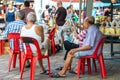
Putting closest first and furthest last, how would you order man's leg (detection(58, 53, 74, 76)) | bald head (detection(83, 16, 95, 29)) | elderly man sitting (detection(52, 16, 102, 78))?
elderly man sitting (detection(52, 16, 102, 78)) → man's leg (detection(58, 53, 74, 76)) → bald head (detection(83, 16, 95, 29))

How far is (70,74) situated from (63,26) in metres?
4.60

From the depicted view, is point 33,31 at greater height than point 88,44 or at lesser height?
greater

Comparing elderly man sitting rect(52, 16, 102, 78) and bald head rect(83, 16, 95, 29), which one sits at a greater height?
bald head rect(83, 16, 95, 29)

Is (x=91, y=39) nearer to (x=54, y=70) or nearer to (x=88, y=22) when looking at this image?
(x=88, y=22)

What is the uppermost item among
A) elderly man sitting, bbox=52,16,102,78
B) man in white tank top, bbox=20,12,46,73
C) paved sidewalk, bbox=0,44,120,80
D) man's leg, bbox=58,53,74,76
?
man in white tank top, bbox=20,12,46,73

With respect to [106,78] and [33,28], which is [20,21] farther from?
[106,78]

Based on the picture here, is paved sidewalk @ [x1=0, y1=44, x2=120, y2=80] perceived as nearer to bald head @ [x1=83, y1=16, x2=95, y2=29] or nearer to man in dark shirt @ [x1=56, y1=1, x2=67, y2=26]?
bald head @ [x1=83, y1=16, x2=95, y2=29]

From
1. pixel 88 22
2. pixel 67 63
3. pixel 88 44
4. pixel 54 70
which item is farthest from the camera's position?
pixel 54 70

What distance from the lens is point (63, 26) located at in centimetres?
1302

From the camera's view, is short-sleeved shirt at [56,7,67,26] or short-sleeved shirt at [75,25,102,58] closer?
short-sleeved shirt at [75,25,102,58]

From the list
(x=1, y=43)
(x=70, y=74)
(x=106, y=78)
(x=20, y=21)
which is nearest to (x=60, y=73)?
(x=70, y=74)

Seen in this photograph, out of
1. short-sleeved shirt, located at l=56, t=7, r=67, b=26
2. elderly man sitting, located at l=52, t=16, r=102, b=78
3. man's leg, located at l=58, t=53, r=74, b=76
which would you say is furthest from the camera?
short-sleeved shirt, located at l=56, t=7, r=67, b=26

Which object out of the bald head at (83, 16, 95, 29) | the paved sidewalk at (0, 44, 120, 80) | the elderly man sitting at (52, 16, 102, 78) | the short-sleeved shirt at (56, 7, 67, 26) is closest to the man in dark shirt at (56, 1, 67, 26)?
the short-sleeved shirt at (56, 7, 67, 26)

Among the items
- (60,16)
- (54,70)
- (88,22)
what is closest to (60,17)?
(60,16)
